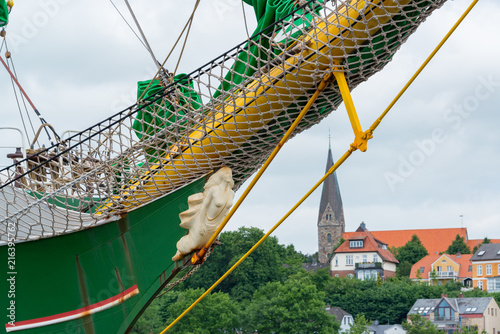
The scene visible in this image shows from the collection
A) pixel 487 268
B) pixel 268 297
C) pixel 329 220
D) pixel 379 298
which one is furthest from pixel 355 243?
pixel 268 297

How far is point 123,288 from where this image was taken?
566 centimetres

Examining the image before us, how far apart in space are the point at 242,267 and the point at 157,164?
3909 cm

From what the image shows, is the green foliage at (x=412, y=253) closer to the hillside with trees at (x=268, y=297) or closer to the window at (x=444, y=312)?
the hillside with trees at (x=268, y=297)

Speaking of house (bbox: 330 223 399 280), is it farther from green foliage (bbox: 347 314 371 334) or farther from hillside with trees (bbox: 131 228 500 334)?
green foliage (bbox: 347 314 371 334)

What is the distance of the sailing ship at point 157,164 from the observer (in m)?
4.67

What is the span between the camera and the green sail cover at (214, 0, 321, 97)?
485 cm

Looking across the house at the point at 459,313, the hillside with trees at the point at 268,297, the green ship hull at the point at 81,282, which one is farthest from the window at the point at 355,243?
the green ship hull at the point at 81,282

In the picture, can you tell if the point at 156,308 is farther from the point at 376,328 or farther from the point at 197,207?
the point at 197,207

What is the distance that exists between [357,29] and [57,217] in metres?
2.44

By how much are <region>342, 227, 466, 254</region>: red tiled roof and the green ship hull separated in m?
74.8

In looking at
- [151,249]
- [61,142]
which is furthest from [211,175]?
[61,142]

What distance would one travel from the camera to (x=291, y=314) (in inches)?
1453

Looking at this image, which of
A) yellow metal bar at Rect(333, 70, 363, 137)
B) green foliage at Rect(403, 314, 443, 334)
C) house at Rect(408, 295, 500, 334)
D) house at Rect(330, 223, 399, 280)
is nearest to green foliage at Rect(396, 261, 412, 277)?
house at Rect(330, 223, 399, 280)

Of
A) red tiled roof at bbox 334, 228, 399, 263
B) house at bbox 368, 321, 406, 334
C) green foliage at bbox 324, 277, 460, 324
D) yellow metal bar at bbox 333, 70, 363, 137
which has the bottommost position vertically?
yellow metal bar at bbox 333, 70, 363, 137
